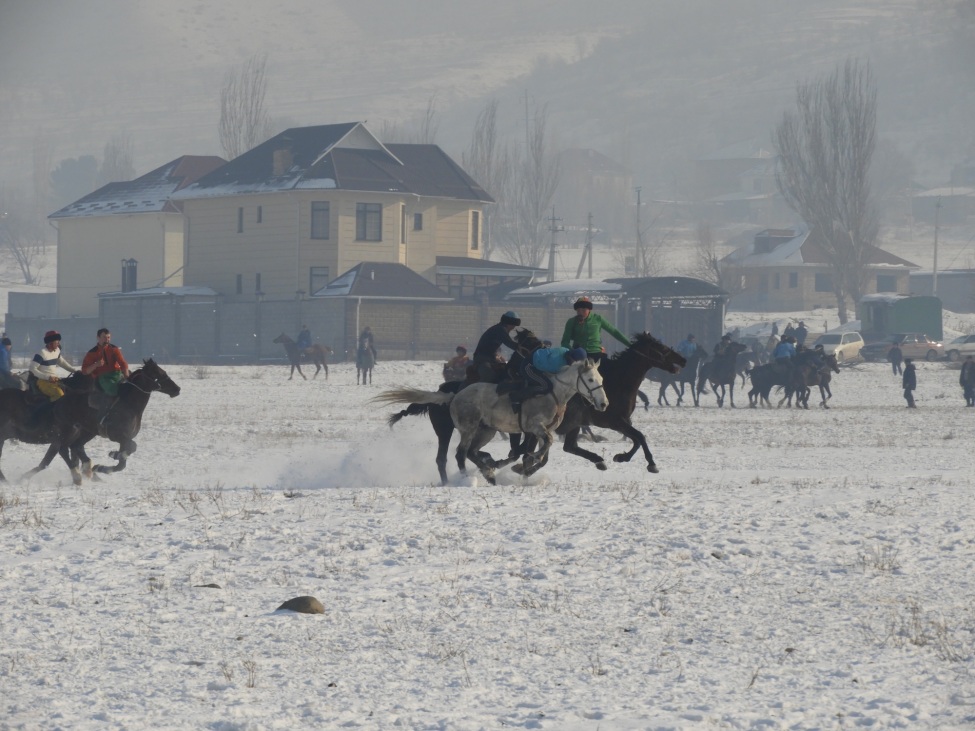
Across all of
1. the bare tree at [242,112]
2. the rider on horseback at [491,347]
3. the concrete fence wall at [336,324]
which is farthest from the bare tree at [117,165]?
the rider on horseback at [491,347]

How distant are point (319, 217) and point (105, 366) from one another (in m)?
50.7

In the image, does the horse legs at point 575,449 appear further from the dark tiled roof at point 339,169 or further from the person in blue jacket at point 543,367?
the dark tiled roof at point 339,169

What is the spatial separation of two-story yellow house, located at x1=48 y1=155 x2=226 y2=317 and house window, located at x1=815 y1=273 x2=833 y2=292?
51.7m

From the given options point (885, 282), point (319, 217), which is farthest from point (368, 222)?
point (885, 282)

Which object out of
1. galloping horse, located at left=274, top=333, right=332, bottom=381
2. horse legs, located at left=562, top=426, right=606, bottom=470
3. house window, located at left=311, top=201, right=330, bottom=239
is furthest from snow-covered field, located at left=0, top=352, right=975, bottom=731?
house window, located at left=311, top=201, right=330, bottom=239

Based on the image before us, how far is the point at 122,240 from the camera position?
78500mm

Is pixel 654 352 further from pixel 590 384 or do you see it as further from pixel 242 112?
pixel 242 112

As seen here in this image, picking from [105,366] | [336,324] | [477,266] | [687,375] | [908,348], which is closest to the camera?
[105,366]

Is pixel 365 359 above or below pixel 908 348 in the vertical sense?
below

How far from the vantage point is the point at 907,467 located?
20219 millimetres

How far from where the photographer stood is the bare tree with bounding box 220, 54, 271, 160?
9425 centimetres

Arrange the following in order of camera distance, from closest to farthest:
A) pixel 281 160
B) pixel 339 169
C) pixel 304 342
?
pixel 304 342
pixel 339 169
pixel 281 160

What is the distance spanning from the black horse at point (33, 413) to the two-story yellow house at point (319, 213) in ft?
154

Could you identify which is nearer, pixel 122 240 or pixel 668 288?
pixel 668 288
